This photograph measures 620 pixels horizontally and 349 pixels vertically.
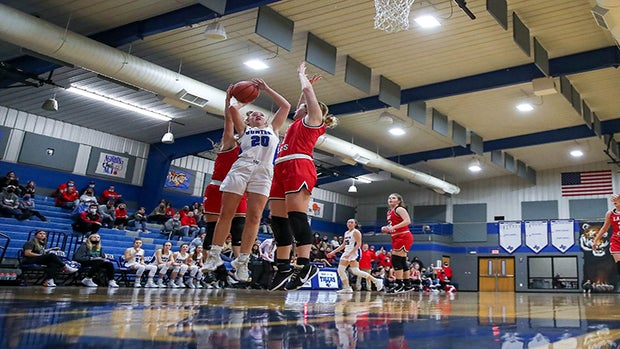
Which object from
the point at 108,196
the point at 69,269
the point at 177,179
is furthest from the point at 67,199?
the point at 69,269

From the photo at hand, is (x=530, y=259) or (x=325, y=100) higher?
(x=325, y=100)

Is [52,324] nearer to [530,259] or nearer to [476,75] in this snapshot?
[476,75]

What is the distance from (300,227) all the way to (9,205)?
1150cm

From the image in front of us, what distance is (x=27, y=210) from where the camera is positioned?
12.8m

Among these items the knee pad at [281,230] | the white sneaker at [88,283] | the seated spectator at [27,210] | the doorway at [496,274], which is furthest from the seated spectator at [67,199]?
the doorway at [496,274]

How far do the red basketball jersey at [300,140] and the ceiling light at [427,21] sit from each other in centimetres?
678

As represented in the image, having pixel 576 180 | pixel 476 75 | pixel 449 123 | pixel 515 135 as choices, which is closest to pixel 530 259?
pixel 576 180

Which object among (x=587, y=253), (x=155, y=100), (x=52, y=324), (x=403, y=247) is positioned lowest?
(x=52, y=324)

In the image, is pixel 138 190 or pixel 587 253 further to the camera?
pixel 587 253

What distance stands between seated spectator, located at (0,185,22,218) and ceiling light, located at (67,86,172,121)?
3.89 m

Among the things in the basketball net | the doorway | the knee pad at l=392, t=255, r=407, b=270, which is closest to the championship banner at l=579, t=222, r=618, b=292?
the doorway

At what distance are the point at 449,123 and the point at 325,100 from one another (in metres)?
5.14

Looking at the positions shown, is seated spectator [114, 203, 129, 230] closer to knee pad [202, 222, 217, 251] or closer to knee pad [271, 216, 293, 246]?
knee pad [202, 222, 217, 251]

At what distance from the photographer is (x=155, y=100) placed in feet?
51.1
